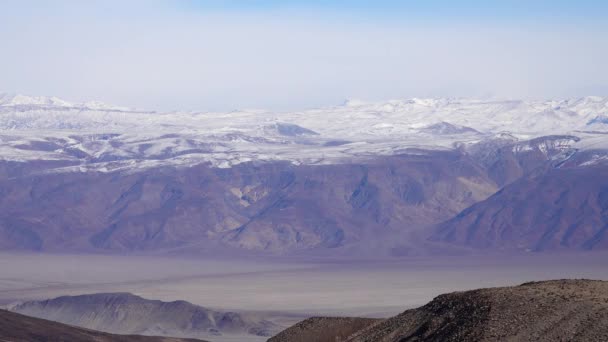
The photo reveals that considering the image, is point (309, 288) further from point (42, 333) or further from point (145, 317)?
point (42, 333)

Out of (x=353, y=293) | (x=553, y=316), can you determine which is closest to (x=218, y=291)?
(x=353, y=293)

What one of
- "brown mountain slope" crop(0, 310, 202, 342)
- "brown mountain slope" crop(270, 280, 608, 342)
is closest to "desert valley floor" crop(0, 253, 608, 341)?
"brown mountain slope" crop(0, 310, 202, 342)

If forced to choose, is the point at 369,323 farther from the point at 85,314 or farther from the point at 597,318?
the point at 85,314

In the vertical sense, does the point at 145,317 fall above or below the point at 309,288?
above

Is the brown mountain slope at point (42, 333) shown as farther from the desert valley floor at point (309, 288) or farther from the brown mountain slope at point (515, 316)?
the brown mountain slope at point (515, 316)

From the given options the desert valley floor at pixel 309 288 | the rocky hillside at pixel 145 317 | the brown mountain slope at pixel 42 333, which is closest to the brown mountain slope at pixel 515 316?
the brown mountain slope at pixel 42 333

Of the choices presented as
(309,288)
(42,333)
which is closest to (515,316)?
(42,333)
